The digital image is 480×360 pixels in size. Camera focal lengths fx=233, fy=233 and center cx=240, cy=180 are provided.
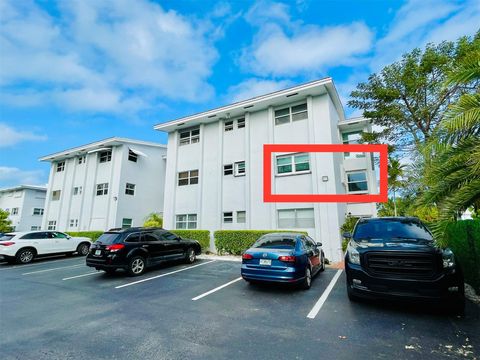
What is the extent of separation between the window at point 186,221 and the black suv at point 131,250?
552 cm

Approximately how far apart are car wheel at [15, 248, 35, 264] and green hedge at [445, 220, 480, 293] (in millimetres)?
17729

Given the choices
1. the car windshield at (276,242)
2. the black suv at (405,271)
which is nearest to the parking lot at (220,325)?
the black suv at (405,271)

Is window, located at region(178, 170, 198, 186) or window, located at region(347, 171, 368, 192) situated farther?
window, located at region(178, 170, 198, 186)

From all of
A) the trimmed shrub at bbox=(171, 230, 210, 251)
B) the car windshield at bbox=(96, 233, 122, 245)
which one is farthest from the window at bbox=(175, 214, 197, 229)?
the car windshield at bbox=(96, 233, 122, 245)

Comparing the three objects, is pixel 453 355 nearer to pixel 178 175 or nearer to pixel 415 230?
pixel 415 230

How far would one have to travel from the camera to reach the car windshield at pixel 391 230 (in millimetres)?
5688

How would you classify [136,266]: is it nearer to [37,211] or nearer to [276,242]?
[276,242]

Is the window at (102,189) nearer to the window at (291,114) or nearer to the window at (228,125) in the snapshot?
the window at (228,125)

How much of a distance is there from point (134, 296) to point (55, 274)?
5530 millimetres

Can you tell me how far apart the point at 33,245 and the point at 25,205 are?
26063mm

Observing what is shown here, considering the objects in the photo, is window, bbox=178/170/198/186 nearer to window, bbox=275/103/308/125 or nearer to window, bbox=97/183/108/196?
window, bbox=275/103/308/125

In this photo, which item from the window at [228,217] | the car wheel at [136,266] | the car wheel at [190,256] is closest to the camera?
the car wheel at [136,266]

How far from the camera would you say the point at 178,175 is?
57.0 ft

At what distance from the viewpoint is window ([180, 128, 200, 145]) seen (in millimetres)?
17578
